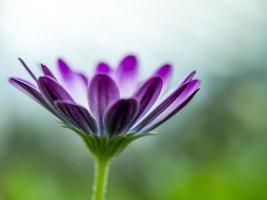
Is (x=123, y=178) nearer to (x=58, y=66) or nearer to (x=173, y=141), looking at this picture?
(x=173, y=141)

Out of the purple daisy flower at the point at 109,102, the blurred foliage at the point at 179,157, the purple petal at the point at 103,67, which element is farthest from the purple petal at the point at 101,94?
the blurred foliage at the point at 179,157

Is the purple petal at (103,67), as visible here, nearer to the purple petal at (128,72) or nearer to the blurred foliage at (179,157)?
the purple petal at (128,72)

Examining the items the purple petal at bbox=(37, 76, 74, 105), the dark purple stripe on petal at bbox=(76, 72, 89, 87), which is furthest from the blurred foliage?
the purple petal at bbox=(37, 76, 74, 105)

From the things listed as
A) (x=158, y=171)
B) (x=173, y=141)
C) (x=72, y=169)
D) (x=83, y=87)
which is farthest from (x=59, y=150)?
(x=83, y=87)

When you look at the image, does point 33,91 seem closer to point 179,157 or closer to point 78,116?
point 78,116

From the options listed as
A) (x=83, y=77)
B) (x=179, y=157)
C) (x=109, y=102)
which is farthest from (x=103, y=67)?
(x=179, y=157)

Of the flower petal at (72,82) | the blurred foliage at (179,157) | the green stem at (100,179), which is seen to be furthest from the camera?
the blurred foliage at (179,157)

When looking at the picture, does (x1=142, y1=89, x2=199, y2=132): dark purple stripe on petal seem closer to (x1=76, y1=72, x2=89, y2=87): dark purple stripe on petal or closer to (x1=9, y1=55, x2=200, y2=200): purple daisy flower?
(x1=9, y1=55, x2=200, y2=200): purple daisy flower
